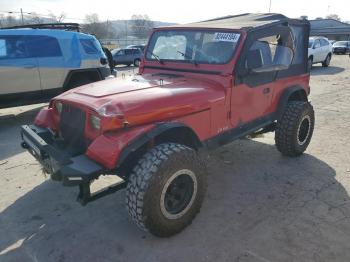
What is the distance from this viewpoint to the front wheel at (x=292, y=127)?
4.90 m

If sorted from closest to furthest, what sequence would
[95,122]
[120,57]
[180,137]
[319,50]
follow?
[95,122], [180,137], [319,50], [120,57]

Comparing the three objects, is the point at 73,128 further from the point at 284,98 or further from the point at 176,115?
the point at 284,98

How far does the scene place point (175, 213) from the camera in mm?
3309

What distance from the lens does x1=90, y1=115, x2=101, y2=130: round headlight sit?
3198 millimetres

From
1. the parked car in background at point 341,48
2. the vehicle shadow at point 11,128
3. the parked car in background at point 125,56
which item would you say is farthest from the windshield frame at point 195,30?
the parked car in background at point 341,48

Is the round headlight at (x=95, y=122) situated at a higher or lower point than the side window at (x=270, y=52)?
lower

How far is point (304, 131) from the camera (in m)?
5.27

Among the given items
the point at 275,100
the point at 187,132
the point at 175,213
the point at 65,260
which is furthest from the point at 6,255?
the point at 275,100

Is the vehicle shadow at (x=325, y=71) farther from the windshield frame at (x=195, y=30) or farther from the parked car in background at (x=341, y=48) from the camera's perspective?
the parked car in background at (x=341, y=48)

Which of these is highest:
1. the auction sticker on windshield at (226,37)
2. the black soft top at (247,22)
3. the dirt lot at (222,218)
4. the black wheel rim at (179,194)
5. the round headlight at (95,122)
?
the black soft top at (247,22)

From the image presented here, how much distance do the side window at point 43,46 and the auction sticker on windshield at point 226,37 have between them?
502 cm

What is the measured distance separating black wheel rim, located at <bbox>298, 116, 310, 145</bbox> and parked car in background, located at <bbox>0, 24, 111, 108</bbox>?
5.43 m

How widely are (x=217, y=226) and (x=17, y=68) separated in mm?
5877

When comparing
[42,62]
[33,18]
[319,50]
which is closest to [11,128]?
[42,62]
